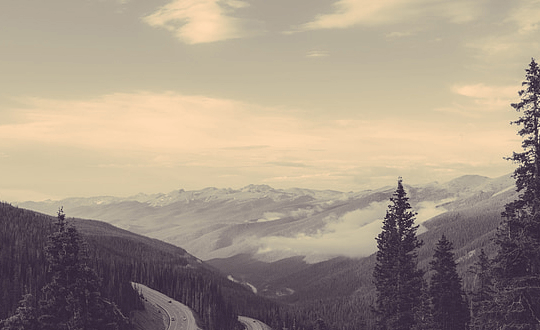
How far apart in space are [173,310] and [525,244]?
4848 inches

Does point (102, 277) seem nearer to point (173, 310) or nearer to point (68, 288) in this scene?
point (68, 288)

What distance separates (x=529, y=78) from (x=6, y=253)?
140 meters

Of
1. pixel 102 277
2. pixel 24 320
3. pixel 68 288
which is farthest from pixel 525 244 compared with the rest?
pixel 102 277

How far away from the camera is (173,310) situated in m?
138

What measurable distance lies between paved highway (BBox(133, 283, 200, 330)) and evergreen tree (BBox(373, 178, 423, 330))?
77.9 metres

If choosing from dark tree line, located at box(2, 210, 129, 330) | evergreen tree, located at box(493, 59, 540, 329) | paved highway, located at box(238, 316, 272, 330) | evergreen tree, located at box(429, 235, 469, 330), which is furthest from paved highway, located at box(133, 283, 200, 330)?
evergreen tree, located at box(493, 59, 540, 329)

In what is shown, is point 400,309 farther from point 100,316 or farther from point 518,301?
point 100,316

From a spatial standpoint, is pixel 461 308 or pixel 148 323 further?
pixel 148 323

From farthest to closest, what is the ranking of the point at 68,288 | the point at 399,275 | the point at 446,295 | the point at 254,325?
1. the point at 254,325
2. the point at 446,295
3. the point at 399,275
4. the point at 68,288

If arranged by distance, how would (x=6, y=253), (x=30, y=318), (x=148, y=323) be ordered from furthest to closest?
(x=6, y=253) → (x=148, y=323) → (x=30, y=318)

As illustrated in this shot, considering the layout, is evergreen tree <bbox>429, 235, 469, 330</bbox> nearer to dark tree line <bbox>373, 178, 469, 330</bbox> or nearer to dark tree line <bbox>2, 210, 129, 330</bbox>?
dark tree line <bbox>373, 178, 469, 330</bbox>

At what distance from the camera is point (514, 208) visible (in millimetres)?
31391

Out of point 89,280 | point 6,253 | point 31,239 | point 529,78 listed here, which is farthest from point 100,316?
point 31,239

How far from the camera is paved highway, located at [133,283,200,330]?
11906 cm
